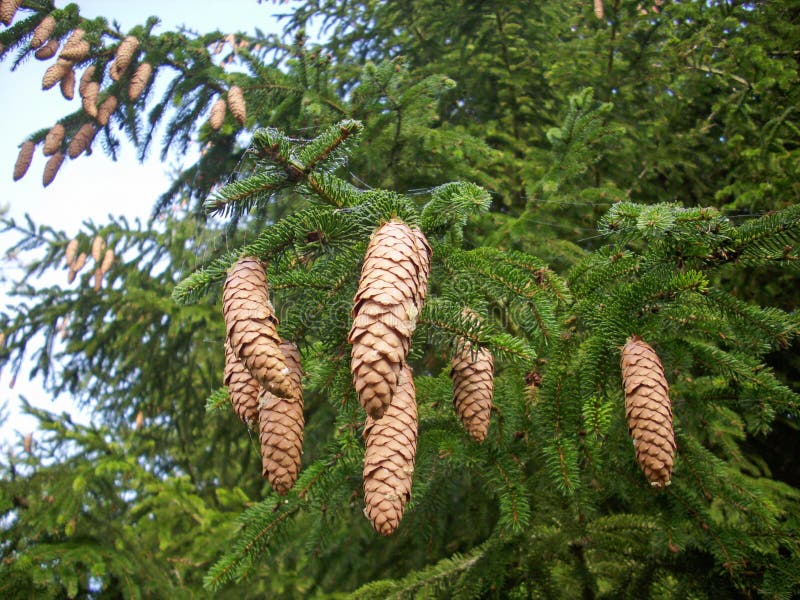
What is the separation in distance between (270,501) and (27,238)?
16.1 feet

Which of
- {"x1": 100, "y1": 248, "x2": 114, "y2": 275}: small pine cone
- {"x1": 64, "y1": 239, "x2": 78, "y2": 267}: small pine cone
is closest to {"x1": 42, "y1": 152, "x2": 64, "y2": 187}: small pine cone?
{"x1": 100, "y1": 248, "x2": 114, "y2": 275}: small pine cone

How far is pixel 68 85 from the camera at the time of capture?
3.78 m

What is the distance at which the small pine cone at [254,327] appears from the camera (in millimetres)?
1260

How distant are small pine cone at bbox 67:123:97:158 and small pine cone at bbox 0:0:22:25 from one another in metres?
0.67

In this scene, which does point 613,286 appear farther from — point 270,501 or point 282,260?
point 270,501

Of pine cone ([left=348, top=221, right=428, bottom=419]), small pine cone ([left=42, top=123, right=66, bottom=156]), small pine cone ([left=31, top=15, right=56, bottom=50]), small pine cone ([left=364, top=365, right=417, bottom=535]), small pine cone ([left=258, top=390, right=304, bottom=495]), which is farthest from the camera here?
small pine cone ([left=42, top=123, right=66, bottom=156])

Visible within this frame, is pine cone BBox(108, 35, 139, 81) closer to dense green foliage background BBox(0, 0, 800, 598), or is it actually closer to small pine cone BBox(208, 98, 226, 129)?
dense green foliage background BBox(0, 0, 800, 598)

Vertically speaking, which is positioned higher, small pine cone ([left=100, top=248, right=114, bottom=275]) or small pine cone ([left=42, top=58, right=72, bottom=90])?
small pine cone ([left=42, top=58, right=72, bottom=90])

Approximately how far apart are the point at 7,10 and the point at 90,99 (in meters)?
0.61

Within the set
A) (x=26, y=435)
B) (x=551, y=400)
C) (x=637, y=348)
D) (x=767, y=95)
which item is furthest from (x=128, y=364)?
(x=767, y=95)

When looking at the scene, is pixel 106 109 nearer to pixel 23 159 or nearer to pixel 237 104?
pixel 23 159

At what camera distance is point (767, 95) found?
4031mm

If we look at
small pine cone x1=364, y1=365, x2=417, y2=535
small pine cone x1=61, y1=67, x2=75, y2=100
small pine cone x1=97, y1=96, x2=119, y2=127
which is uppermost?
small pine cone x1=61, y1=67, x2=75, y2=100

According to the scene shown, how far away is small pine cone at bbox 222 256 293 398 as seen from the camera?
126 centimetres
